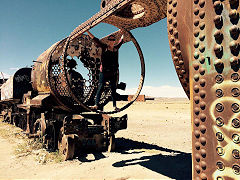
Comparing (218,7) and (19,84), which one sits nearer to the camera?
(218,7)

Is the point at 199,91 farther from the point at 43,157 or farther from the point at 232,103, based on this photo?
the point at 43,157

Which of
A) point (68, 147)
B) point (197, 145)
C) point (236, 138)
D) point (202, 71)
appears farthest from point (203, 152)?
point (68, 147)

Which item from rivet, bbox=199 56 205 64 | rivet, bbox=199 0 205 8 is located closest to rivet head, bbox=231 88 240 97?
rivet, bbox=199 56 205 64

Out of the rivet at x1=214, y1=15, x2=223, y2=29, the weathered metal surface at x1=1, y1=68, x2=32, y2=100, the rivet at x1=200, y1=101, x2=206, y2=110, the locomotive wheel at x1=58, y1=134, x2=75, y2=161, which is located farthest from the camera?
the weathered metal surface at x1=1, y1=68, x2=32, y2=100

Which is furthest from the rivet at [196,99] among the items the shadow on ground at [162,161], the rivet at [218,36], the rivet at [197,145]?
the shadow on ground at [162,161]

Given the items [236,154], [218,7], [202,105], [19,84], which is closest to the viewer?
[236,154]

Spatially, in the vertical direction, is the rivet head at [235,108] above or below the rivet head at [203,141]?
above

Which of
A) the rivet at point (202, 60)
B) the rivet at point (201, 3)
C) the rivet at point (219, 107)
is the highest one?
the rivet at point (201, 3)

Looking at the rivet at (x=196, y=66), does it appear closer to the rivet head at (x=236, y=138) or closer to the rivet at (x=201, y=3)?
the rivet at (x=201, y=3)

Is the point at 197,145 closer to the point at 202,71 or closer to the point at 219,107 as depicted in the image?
the point at 219,107

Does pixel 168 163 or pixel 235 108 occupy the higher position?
pixel 235 108

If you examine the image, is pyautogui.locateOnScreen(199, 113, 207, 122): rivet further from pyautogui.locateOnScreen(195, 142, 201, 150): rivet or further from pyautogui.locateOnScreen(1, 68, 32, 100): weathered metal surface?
pyautogui.locateOnScreen(1, 68, 32, 100): weathered metal surface

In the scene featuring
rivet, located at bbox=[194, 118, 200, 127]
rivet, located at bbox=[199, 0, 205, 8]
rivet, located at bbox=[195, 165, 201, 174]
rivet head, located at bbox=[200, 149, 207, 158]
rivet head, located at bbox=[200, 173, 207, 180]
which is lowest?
rivet head, located at bbox=[200, 173, 207, 180]

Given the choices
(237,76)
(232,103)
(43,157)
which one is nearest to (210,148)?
(232,103)
